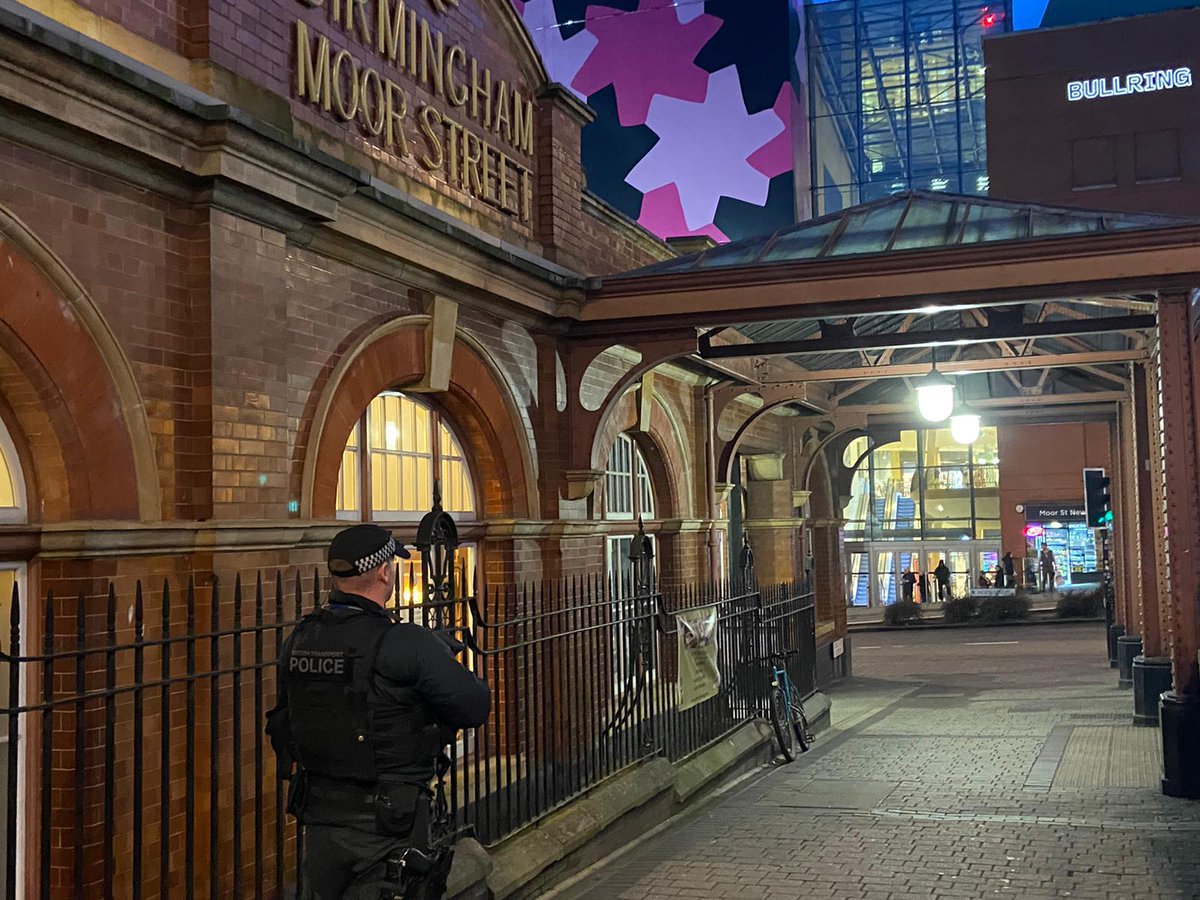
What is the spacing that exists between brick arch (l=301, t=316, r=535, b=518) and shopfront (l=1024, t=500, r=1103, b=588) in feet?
106

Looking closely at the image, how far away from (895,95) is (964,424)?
86.7 ft

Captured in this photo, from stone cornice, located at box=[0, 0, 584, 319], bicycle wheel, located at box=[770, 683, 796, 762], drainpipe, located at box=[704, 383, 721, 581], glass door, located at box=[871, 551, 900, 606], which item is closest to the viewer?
stone cornice, located at box=[0, 0, 584, 319]

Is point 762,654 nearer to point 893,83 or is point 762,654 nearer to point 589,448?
point 589,448

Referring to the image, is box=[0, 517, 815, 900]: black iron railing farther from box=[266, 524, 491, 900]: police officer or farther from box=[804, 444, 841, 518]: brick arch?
box=[804, 444, 841, 518]: brick arch

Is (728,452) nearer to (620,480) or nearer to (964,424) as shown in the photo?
(620,480)

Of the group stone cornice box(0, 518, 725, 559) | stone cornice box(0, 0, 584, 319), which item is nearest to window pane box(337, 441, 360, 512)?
stone cornice box(0, 518, 725, 559)

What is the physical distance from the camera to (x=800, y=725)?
12.3 meters

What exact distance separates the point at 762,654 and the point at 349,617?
8.69 meters

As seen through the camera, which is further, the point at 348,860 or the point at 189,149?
the point at 189,149

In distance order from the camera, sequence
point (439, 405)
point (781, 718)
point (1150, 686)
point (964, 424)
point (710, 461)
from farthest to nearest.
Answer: point (964, 424), point (710, 461), point (1150, 686), point (781, 718), point (439, 405)

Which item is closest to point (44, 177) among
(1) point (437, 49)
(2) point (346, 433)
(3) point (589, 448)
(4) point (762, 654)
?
(2) point (346, 433)

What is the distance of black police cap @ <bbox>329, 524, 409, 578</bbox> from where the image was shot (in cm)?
418

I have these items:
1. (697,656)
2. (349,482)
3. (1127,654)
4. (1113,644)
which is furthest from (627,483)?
(1113,644)

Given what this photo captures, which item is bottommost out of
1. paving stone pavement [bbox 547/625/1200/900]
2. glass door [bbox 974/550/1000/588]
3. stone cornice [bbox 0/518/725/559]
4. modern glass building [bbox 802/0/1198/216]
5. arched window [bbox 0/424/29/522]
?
paving stone pavement [bbox 547/625/1200/900]
